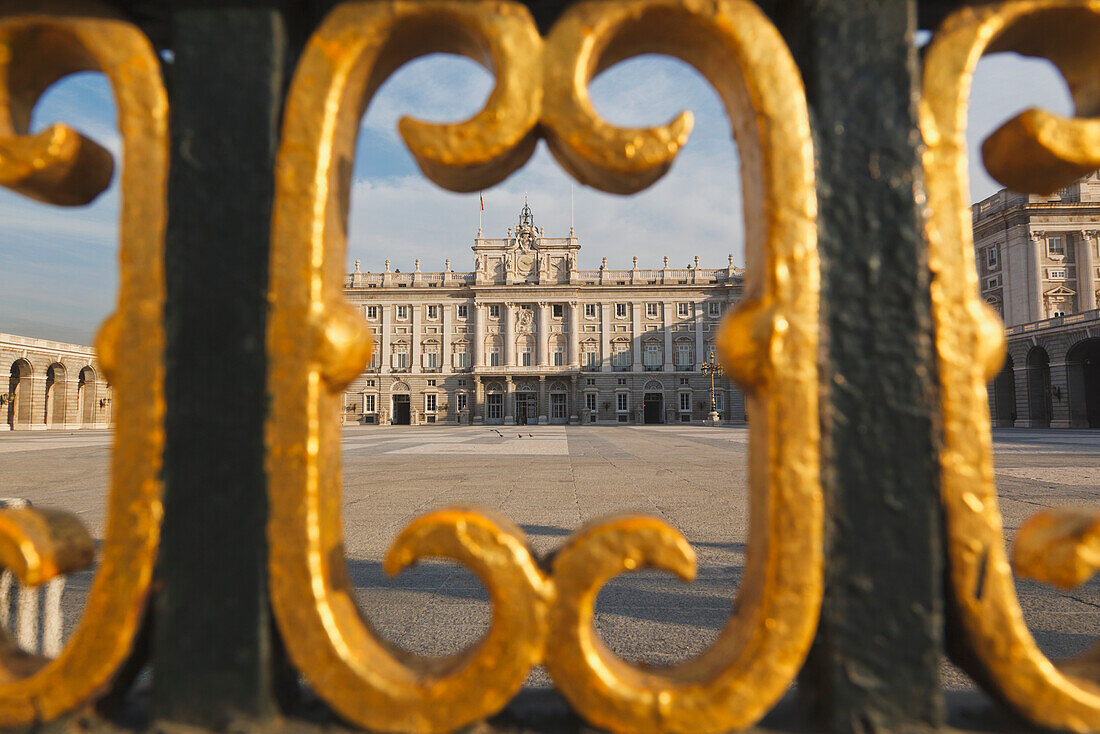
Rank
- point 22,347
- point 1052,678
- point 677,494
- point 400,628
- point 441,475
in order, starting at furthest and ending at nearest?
point 22,347 < point 441,475 < point 677,494 < point 400,628 < point 1052,678

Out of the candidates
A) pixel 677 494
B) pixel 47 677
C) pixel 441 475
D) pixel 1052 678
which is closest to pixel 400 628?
pixel 47 677

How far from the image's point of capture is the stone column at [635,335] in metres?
41.8

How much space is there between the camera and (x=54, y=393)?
32469 millimetres

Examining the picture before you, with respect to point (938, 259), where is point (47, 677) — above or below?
below

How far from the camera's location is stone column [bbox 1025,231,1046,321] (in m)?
27.2

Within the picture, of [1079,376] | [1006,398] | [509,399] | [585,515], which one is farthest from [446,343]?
[585,515]

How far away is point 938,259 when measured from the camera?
0.61m

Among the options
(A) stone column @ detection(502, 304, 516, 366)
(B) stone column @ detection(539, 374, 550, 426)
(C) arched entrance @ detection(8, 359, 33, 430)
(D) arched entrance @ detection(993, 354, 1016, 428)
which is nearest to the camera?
(D) arched entrance @ detection(993, 354, 1016, 428)

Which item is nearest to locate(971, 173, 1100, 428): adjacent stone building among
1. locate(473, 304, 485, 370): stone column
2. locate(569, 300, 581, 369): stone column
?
locate(569, 300, 581, 369): stone column

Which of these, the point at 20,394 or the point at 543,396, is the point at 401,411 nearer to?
the point at 543,396

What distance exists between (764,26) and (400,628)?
1957 millimetres

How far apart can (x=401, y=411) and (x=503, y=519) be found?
43.4 m

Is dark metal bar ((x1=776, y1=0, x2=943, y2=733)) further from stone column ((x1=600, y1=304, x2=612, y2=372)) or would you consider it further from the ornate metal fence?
stone column ((x1=600, y1=304, x2=612, y2=372))

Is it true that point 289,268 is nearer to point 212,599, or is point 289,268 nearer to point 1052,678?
point 212,599
